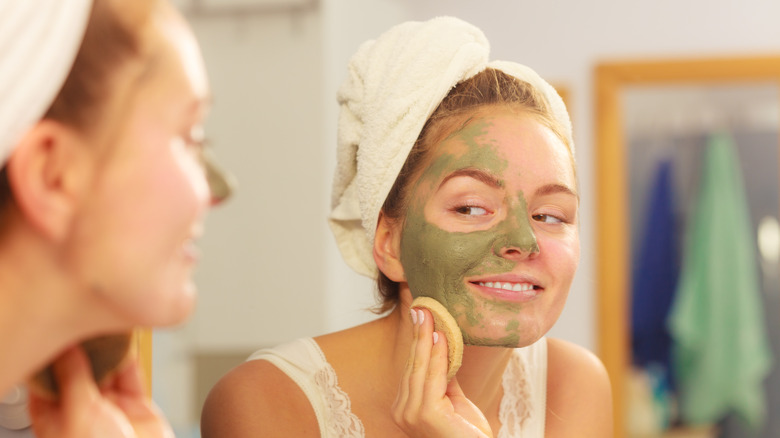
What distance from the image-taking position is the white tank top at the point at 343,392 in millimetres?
722

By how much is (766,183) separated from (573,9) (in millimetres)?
809

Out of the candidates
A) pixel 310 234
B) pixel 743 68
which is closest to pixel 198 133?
pixel 310 234

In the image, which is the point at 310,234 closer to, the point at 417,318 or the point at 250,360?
the point at 250,360

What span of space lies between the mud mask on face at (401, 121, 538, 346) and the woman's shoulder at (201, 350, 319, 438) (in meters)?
0.17

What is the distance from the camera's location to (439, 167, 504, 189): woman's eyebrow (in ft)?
2.09

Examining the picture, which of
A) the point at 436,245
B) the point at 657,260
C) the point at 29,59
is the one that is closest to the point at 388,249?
the point at 436,245

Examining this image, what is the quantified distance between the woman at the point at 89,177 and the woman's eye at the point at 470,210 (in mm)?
294

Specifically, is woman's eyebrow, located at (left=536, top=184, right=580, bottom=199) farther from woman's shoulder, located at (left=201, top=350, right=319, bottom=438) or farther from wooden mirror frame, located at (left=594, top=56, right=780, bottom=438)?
wooden mirror frame, located at (left=594, top=56, right=780, bottom=438)

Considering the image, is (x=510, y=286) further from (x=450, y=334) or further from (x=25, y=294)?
(x=25, y=294)

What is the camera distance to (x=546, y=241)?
25.3 inches

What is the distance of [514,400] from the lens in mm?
818

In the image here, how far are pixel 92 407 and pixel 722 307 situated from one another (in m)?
2.18

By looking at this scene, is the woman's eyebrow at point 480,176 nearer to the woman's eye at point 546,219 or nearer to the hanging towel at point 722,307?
the woman's eye at point 546,219

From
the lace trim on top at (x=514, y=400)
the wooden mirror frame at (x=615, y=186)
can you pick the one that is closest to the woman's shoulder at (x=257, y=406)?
the lace trim on top at (x=514, y=400)
